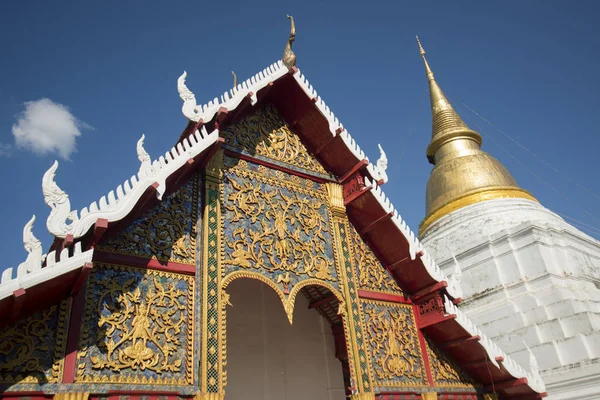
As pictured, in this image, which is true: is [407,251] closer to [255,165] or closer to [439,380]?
[439,380]

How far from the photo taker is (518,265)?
36.4 feet

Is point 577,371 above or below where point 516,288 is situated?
below

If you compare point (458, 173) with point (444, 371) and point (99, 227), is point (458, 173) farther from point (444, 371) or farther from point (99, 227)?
point (99, 227)

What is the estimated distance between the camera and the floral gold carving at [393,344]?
20.8 feet

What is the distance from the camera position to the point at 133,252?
510 cm

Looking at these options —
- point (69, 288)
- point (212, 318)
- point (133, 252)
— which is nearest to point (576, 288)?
point (212, 318)

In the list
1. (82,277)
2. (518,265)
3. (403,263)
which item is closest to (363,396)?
(403,263)

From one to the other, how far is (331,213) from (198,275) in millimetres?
2330

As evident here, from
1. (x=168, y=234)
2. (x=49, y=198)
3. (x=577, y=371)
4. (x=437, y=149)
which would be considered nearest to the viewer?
(x=49, y=198)

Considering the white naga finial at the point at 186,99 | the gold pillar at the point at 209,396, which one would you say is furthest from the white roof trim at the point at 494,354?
the white naga finial at the point at 186,99

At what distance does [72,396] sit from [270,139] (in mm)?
4026

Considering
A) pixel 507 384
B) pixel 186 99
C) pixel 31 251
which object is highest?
pixel 186 99

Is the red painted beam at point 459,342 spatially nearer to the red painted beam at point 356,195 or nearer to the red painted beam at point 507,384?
the red painted beam at point 507,384

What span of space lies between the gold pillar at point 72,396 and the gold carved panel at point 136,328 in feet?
0.39
